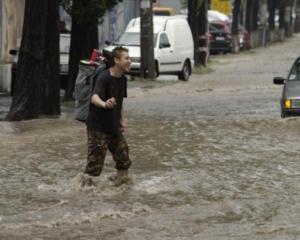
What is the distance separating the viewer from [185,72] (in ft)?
99.9

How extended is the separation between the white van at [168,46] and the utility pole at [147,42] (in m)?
0.60

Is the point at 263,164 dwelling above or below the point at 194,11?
below

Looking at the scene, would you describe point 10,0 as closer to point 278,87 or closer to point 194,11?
point 278,87

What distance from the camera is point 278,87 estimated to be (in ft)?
86.2

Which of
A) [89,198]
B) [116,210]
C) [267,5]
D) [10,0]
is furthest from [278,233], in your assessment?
[267,5]

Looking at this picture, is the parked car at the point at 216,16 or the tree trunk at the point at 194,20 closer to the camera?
the tree trunk at the point at 194,20

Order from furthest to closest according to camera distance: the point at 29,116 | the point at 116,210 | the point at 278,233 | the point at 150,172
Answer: the point at 29,116
the point at 150,172
the point at 116,210
the point at 278,233

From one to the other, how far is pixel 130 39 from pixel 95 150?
67.2ft

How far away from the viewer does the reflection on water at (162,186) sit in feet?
26.0

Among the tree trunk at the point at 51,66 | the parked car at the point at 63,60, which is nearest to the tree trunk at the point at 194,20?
the parked car at the point at 63,60

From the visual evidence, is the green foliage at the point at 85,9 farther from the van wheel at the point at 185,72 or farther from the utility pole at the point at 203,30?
the utility pole at the point at 203,30

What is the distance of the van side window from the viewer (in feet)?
96.3

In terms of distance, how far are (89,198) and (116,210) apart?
29.2 inches

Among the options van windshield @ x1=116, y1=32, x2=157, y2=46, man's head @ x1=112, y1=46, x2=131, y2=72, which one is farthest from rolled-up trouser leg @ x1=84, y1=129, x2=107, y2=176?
van windshield @ x1=116, y1=32, x2=157, y2=46
